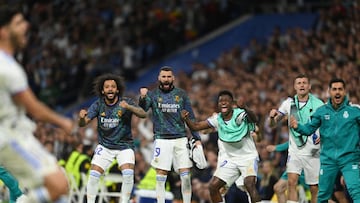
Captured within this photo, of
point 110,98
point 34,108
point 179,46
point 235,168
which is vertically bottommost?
point 235,168

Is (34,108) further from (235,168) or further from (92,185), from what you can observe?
(235,168)

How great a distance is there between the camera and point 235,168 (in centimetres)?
1686

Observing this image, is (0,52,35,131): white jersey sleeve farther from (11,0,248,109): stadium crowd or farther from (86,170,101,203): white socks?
(11,0,248,109): stadium crowd

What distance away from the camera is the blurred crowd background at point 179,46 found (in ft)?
77.4

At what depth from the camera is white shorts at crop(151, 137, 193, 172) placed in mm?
17250

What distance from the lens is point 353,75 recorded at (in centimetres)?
2238

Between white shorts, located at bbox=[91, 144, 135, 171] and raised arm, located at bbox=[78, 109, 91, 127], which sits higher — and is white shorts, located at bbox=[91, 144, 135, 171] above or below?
below

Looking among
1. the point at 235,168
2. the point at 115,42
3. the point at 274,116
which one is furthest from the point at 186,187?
the point at 115,42

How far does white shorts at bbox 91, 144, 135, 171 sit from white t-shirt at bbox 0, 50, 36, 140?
576 centimetres

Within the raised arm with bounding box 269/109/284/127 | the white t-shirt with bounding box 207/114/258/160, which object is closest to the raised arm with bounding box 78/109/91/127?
the white t-shirt with bounding box 207/114/258/160

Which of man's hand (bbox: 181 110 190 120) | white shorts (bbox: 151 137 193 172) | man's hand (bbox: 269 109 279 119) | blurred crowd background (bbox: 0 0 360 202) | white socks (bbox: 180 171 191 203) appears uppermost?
blurred crowd background (bbox: 0 0 360 202)

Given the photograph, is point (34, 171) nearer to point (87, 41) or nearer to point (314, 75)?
point (314, 75)

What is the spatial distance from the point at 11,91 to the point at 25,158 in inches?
31.0

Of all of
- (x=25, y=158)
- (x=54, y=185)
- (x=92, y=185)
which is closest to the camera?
(x=54, y=185)
